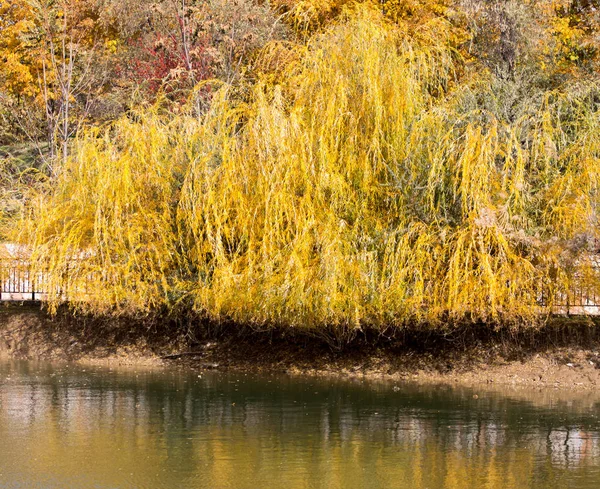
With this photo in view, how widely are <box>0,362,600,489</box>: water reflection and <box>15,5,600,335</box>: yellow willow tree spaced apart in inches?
65.1

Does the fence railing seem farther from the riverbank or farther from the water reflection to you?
the water reflection

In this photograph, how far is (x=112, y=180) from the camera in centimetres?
2075

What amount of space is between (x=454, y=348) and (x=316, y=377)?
2.88 m

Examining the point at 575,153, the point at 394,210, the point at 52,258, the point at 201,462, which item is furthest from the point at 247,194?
the point at 201,462

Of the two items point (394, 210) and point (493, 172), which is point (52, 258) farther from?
point (493, 172)

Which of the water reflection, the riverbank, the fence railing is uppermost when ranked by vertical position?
the fence railing

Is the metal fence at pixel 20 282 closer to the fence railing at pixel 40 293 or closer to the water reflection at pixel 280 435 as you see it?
the fence railing at pixel 40 293

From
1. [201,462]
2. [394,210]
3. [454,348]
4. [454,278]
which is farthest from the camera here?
[454,348]

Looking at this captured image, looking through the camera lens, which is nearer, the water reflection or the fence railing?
the water reflection

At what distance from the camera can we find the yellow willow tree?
733 inches

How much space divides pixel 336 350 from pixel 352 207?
3623 mm

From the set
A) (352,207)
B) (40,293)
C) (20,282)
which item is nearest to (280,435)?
(352,207)

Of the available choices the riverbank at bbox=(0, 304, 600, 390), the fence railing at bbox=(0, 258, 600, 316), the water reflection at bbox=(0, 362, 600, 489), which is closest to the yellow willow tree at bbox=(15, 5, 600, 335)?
the fence railing at bbox=(0, 258, 600, 316)

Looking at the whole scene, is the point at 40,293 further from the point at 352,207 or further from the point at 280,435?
the point at 280,435
